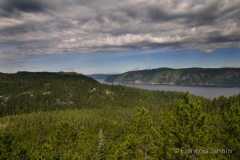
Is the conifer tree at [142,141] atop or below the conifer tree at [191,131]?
below

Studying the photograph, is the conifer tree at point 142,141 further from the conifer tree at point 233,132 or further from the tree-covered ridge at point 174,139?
the conifer tree at point 233,132

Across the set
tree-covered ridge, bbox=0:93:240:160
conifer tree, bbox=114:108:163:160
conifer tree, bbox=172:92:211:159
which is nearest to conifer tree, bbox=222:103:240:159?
tree-covered ridge, bbox=0:93:240:160

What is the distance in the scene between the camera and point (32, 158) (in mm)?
28969

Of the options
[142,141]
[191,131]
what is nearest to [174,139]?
[191,131]

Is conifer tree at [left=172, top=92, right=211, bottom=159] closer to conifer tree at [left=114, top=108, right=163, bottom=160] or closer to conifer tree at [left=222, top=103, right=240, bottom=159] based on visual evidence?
conifer tree at [left=222, top=103, right=240, bottom=159]

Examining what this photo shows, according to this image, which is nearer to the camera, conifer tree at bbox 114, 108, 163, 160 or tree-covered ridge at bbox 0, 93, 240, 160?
tree-covered ridge at bbox 0, 93, 240, 160

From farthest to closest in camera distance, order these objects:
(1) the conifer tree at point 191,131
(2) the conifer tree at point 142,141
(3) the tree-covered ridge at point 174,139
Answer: (2) the conifer tree at point 142,141 < (3) the tree-covered ridge at point 174,139 < (1) the conifer tree at point 191,131

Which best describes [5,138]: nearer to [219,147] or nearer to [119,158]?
[119,158]

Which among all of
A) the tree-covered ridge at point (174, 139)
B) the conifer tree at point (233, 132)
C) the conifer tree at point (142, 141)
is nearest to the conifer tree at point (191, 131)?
the tree-covered ridge at point (174, 139)

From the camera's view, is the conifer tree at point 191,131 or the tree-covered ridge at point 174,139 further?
the tree-covered ridge at point 174,139

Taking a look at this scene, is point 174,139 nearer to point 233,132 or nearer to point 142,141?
point 142,141

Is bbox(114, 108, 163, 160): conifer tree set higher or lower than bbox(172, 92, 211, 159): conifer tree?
lower

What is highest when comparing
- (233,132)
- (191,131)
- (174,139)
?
(191,131)

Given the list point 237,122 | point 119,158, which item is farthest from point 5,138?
point 237,122
